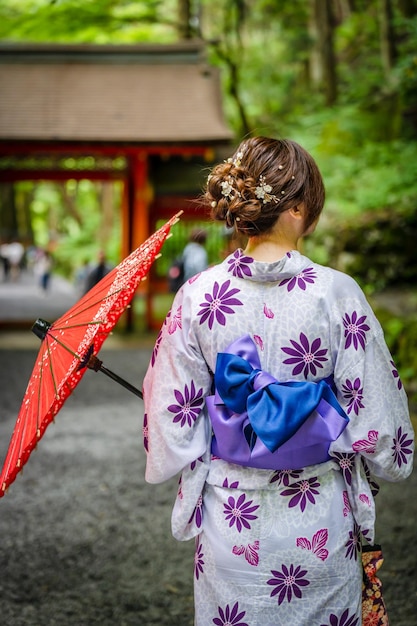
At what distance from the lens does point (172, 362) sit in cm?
204

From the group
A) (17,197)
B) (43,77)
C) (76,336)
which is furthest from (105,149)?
(17,197)

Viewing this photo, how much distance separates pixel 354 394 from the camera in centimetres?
197

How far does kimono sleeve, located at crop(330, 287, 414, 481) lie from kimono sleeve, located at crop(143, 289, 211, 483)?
360 millimetres

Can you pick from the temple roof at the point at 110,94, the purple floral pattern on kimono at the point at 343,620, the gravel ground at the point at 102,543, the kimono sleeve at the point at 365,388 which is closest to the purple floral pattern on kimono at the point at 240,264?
the kimono sleeve at the point at 365,388

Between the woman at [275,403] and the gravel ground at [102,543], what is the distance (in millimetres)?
1367

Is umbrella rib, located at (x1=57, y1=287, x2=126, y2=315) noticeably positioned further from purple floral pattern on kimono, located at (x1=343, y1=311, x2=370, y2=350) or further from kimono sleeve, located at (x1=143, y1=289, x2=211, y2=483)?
purple floral pattern on kimono, located at (x1=343, y1=311, x2=370, y2=350)

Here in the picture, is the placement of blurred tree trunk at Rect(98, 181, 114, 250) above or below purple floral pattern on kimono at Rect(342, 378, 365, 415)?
below

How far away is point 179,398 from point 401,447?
605 mm

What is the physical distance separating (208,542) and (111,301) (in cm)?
70

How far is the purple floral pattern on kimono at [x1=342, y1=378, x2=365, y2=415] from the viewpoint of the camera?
1959 mm

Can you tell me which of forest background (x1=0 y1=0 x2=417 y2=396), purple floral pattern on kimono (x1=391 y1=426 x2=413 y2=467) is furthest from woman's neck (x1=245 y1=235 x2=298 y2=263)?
forest background (x1=0 y1=0 x2=417 y2=396)

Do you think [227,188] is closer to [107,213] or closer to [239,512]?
[239,512]

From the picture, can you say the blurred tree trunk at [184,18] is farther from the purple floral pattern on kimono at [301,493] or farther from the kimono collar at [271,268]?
the purple floral pattern on kimono at [301,493]

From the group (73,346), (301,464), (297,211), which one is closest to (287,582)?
(301,464)
